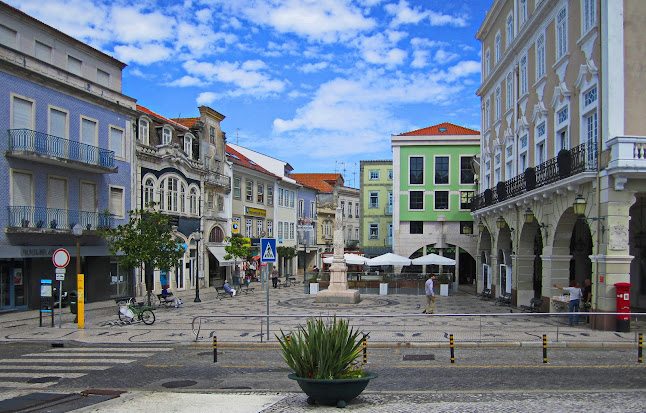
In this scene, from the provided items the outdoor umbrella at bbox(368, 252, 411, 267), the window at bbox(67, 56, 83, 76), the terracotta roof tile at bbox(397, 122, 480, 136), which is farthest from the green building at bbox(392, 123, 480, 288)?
the window at bbox(67, 56, 83, 76)

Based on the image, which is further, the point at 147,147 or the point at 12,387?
the point at 147,147

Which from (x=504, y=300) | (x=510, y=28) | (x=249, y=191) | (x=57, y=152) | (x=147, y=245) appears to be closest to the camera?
(x=147, y=245)

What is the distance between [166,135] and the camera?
39.4 meters

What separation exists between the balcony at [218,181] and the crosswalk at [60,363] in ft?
92.7

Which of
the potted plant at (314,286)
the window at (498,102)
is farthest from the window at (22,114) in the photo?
the window at (498,102)

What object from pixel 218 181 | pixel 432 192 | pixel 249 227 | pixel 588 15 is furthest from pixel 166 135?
pixel 588 15

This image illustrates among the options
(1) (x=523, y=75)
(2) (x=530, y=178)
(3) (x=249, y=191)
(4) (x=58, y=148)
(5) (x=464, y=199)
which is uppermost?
(1) (x=523, y=75)

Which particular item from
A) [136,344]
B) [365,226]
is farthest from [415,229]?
[136,344]

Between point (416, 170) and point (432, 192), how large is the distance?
2.22 metres

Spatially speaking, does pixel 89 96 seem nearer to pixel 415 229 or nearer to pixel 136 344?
pixel 136 344

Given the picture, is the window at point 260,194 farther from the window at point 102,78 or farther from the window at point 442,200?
the window at point 102,78

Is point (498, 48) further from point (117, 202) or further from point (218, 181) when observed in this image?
point (218, 181)

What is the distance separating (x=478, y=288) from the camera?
37.6 m

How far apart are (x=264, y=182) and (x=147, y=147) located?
19.9 m
